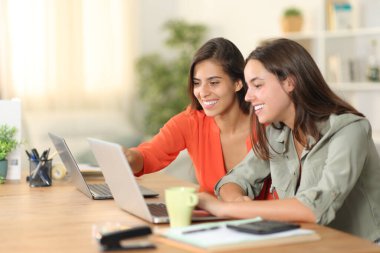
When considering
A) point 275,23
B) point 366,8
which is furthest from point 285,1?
point 366,8

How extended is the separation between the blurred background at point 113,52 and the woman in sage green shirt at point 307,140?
3.36m

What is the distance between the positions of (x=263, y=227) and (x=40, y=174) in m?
1.30

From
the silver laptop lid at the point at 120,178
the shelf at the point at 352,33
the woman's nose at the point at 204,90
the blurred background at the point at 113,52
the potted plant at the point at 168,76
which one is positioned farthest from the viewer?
the potted plant at the point at 168,76

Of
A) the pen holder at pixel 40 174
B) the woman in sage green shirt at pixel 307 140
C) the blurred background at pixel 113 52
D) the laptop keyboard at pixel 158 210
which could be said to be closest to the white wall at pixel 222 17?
the blurred background at pixel 113 52

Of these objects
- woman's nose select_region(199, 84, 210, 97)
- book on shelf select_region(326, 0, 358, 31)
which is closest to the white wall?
book on shelf select_region(326, 0, 358, 31)

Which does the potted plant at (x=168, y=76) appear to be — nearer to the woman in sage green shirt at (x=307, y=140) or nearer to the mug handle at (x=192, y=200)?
the woman in sage green shirt at (x=307, y=140)

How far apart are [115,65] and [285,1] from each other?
5.29 ft

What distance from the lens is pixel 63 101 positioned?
6.18m

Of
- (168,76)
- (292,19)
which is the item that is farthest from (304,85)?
(168,76)

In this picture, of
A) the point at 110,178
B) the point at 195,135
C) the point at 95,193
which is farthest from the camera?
the point at 195,135

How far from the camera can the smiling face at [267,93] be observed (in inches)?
80.6

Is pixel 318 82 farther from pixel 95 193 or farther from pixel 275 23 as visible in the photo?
pixel 275 23

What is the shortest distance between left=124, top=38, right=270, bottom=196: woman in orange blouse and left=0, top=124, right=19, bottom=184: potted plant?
0.48 meters

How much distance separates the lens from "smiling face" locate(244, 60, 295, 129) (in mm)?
2047
